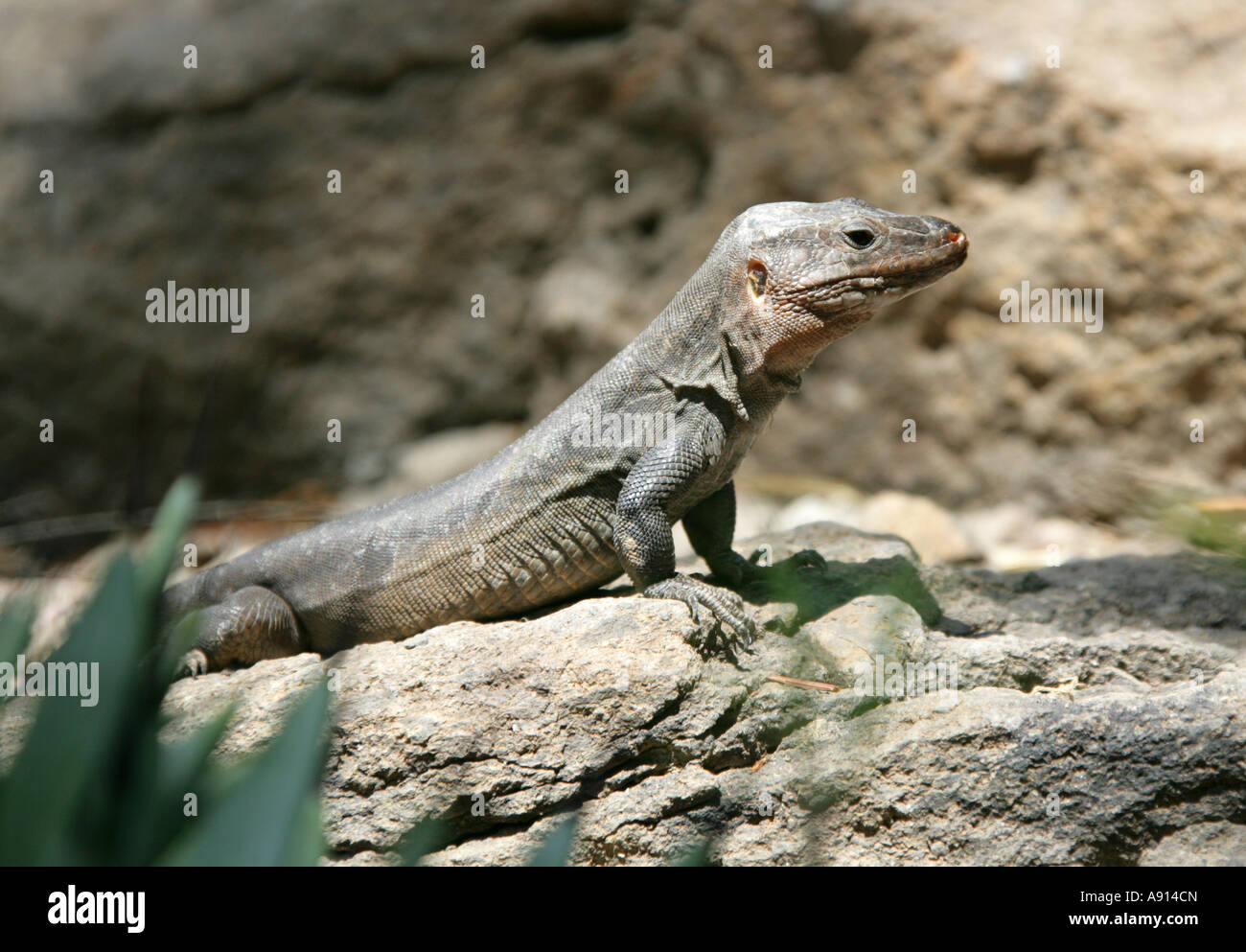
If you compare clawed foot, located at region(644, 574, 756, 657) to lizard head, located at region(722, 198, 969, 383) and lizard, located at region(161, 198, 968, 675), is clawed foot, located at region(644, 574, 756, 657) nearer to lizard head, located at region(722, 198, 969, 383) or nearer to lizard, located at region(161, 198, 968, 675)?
lizard, located at region(161, 198, 968, 675)

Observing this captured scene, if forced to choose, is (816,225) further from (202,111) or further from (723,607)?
(202,111)

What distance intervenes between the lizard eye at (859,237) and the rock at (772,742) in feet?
5.23

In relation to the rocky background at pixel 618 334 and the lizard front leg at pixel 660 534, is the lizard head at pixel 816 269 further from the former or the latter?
the rocky background at pixel 618 334

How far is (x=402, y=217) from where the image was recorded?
37.1 feet

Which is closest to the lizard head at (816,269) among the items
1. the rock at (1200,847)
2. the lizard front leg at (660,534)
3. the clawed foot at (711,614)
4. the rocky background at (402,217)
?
the lizard front leg at (660,534)

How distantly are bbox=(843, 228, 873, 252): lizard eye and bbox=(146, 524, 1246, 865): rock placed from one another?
5.23 feet

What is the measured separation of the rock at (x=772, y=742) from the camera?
3994 millimetres

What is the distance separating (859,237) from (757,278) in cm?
47

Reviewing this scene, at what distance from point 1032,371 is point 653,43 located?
4616 millimetres

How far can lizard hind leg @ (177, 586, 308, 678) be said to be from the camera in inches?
212

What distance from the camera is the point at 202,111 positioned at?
36.8 feet

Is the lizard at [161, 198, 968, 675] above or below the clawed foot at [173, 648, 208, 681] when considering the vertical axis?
above

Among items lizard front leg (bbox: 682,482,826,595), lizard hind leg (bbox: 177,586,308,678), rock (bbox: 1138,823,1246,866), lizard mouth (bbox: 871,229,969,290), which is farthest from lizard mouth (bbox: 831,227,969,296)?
lizard hind leg (bbox: 177,586,308,678)

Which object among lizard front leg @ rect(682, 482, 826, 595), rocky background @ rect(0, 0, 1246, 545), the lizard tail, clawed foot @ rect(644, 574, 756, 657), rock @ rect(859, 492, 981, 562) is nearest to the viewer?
clawed foot @ rect(644, 574, 756, 657)
